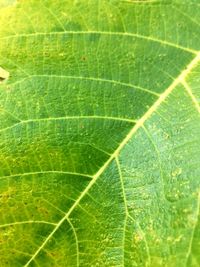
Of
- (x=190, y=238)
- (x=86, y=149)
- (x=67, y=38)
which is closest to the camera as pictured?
(x=190, y=238)

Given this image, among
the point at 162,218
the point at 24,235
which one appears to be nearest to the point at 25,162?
the point at 24,235

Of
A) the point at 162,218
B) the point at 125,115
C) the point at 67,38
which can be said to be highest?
the point at 67,38

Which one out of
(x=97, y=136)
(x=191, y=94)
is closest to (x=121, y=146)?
(x=97, y=136)

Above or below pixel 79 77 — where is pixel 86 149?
below

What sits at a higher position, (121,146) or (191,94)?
(191,94)

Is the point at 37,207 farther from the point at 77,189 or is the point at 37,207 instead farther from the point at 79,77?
the point at 79,77

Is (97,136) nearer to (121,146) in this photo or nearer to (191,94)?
(121,146)

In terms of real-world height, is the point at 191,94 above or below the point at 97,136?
above

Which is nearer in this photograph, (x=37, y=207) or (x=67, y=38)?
(x=37, y=207)
